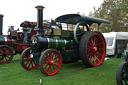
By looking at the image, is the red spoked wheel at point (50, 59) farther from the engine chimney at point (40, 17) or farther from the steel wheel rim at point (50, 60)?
the engine chimney at point (40, 17)

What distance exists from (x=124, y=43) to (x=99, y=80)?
6720 mm

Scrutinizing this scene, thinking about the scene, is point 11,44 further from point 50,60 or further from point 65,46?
point 50,60

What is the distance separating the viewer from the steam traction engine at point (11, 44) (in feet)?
23.4

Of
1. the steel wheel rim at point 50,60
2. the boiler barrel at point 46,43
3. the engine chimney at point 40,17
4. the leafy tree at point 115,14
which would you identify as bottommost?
the steel wheel rim at point 50,60

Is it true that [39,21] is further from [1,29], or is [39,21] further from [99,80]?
[1,29]

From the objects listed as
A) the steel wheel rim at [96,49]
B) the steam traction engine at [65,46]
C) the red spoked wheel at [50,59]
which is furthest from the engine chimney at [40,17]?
the steel wheel rim at [96,49]

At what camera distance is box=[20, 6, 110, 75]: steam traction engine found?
4812 millimetres

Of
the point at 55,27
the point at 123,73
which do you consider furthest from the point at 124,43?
the point at 123,73

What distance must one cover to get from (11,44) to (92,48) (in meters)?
4.37

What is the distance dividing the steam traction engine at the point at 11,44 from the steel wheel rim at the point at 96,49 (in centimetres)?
370

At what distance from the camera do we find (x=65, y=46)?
5445mm

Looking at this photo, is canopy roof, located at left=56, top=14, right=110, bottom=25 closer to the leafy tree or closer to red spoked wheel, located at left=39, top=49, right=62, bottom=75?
red spoked wheel, located at left=39, top=49, right=62, bottom=75

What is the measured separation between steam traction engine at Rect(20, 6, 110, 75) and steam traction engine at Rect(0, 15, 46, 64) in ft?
6.83

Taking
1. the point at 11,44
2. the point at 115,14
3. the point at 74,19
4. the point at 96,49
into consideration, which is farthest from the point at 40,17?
the point at 115,14
